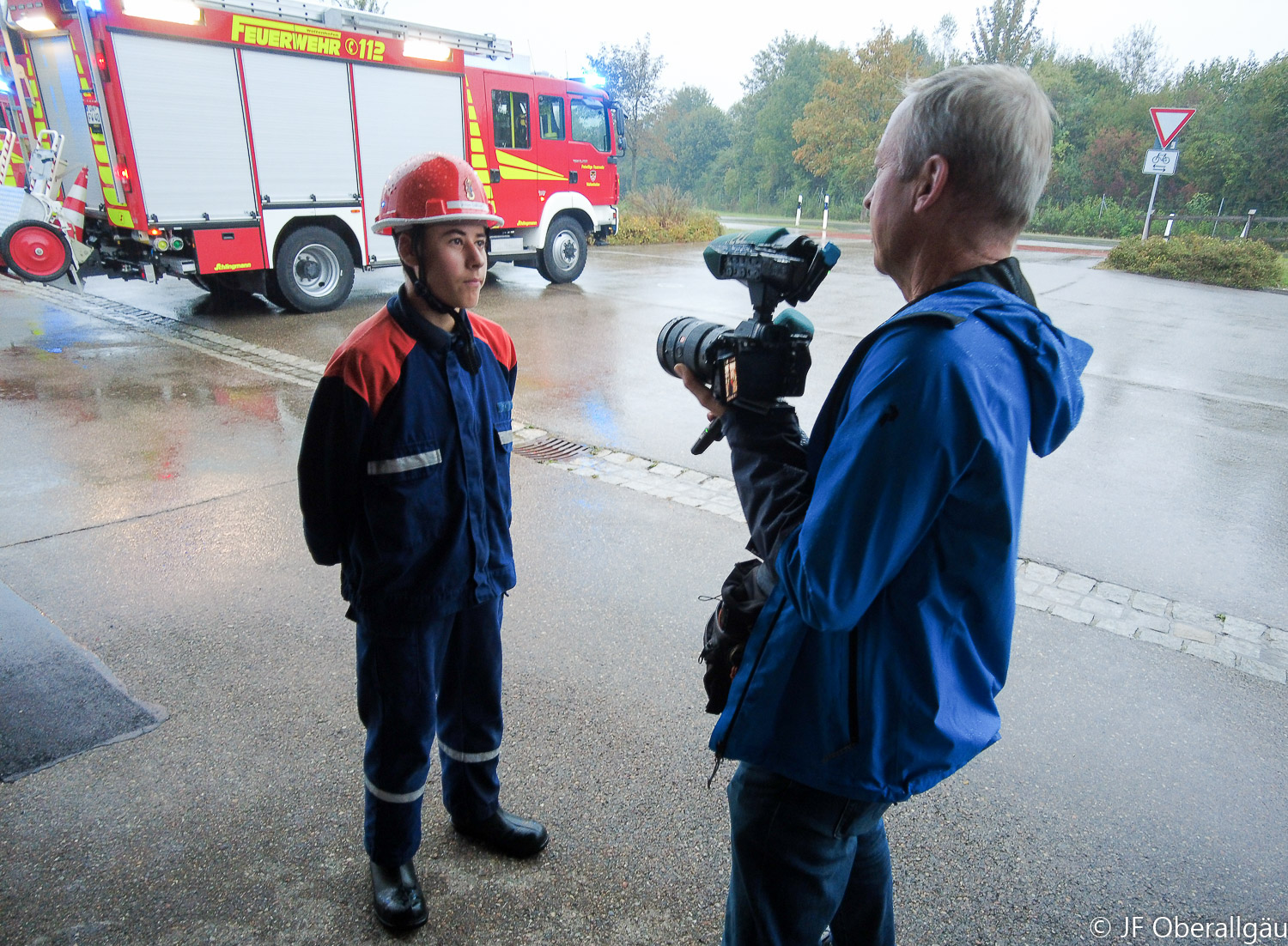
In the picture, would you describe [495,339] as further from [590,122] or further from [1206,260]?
[1206,260]

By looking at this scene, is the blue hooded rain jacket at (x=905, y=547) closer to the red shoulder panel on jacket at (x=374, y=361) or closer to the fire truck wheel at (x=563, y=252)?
the red shoulder panel on jacket at (x=374, y=361)

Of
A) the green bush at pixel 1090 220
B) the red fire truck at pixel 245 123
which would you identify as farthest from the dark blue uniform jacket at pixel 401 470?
the green bush at pixel 1090 220

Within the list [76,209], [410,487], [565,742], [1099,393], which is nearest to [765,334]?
[410,487]

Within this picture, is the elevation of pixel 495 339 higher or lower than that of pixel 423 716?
higher

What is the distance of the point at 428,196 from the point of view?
81.8 inches

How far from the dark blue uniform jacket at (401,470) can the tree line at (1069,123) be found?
25.0m

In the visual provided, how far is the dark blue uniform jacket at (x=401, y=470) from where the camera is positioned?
2.01 m

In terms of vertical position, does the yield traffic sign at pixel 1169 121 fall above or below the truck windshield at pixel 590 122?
above

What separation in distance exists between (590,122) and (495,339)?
1286 cm

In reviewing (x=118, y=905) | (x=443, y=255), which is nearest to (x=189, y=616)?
(x=118, y=905)

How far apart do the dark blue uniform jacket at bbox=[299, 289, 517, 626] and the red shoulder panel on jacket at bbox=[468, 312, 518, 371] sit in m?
0.17

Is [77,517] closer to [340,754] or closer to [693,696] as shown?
[340,754]

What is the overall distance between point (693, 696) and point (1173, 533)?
3360 mm

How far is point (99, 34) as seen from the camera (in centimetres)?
864
